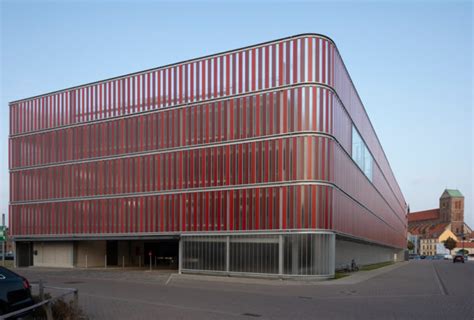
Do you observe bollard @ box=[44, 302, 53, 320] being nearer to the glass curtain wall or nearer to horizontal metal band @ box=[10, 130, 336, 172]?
the glass curtain wall

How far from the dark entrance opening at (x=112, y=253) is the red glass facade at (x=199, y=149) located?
5393 millimetres

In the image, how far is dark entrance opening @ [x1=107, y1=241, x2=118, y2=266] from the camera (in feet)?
161

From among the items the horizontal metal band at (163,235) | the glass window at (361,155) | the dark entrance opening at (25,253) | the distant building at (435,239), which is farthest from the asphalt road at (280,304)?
the distant building at (435,239)

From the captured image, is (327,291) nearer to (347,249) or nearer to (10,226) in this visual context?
(347,249)

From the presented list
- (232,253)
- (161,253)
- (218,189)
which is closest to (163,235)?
(218,189)

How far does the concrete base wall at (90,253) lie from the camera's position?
46.0m

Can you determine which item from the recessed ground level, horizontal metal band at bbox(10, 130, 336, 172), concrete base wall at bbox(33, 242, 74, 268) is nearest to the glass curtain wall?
the recessed ground level

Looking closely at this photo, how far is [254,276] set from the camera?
1296 inches

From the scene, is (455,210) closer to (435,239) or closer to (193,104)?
(435,239)

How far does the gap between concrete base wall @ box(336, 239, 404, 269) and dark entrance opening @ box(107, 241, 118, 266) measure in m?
20.2

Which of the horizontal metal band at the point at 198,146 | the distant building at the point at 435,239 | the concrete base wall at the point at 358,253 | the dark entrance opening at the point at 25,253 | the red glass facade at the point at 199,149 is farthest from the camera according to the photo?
the distant building at the point at 435,239

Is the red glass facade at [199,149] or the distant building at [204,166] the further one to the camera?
the red glass facade at [199,149]

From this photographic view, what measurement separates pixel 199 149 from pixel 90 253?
55.0 feet

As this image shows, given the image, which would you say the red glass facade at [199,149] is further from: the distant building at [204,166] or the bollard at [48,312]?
the bollard at [48,312]
